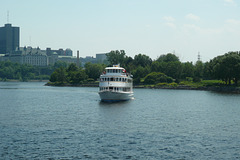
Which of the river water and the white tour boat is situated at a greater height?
the white tour boat

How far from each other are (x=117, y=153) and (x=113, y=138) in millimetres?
8292

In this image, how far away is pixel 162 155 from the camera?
137ft

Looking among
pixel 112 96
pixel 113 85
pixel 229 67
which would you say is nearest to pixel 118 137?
pixel 113 85

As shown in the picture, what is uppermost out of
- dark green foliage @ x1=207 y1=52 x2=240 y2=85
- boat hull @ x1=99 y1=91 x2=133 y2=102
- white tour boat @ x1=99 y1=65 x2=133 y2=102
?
dark green foliage @ x1=207 y1=52 x2=240 y2=85

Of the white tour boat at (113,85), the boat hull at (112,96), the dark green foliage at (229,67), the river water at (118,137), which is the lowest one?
the river water at (118,137)

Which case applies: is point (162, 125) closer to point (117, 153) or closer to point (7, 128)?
point (117, 153)

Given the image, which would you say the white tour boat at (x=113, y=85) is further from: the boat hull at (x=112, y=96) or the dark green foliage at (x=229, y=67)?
the dark green foliage at (x=229, y=67)

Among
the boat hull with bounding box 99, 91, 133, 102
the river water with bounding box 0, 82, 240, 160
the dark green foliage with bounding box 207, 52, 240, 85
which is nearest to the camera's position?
the river water with bounding box 0, 82, 240, 160

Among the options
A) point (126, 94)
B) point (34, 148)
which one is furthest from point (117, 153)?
point (126, 94)

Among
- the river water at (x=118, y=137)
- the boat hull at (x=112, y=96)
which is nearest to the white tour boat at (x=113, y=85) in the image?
the boat hull at (x=112, y=96)

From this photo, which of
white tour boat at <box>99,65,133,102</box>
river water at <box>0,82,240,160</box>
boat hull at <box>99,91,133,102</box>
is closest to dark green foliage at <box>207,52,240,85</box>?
white tour boat at <box>99,65,133,102</box>

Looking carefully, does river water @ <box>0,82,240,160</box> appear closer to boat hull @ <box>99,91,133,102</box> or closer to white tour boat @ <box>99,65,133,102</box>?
boat hull @ <box>99,91,133,102</box>

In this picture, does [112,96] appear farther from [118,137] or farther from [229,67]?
[229,67]

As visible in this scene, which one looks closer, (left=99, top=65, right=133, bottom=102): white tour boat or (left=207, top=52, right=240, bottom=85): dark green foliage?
(left=99, top=65, right=133, bottom=102): white tour boat
